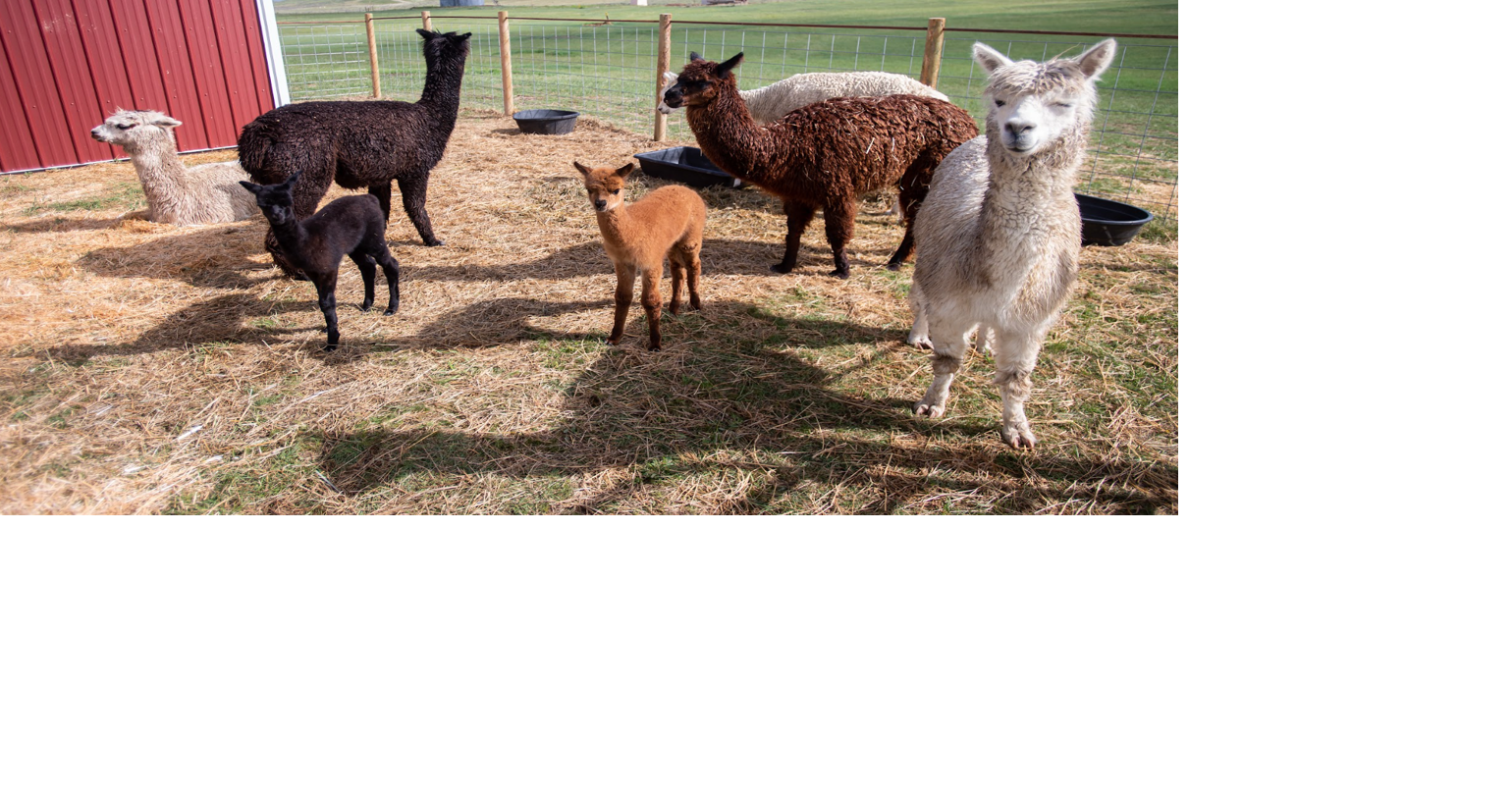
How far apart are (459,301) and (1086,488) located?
12.7 feet

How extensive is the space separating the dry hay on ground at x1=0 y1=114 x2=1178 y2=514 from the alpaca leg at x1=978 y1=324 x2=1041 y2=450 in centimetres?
9

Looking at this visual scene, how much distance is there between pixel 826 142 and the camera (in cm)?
479

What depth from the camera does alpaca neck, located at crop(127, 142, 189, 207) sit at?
558cm

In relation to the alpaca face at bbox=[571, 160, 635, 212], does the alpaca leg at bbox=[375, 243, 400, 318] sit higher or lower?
lower

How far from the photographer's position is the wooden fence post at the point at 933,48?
6.86m

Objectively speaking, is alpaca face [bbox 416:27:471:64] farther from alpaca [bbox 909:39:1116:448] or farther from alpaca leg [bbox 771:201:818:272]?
alpaca [bbox 909:39:1116:448]

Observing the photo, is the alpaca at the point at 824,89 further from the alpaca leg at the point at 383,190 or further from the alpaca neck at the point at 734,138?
the alpaca leg at the point at 383,190

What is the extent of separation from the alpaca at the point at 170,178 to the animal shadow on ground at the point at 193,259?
11.7 inches

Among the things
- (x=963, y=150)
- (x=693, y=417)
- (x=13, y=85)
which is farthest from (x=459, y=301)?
(x=13, y=85)

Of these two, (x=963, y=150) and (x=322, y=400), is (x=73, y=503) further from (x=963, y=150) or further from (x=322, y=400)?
(x=963, y=150)

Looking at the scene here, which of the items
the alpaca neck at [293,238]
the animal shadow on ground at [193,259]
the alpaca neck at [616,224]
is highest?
the alpaca neck at [616,224]

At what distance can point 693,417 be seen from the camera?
3088mm

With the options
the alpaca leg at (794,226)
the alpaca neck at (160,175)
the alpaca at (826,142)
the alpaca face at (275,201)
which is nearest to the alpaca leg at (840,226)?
the alpaca at (826,142)

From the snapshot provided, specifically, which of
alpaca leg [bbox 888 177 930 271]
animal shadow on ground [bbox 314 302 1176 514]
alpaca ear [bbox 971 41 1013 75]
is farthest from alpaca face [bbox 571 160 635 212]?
alpaca leg [bbox 888 177 930 271]
